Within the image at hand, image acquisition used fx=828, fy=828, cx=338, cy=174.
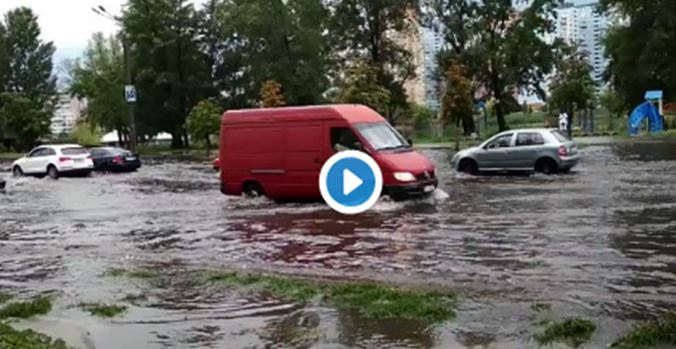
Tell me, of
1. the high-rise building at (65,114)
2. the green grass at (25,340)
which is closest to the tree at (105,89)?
the high-rise building at (65,114)

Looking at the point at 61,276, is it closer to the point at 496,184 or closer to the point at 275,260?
the point at 275,260

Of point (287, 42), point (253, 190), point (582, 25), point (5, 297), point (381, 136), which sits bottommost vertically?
point (5, 297)

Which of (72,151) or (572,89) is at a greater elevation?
(572,89)

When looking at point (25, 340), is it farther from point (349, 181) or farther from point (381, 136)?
point (381, 136)

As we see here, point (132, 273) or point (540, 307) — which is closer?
point (540, 307)

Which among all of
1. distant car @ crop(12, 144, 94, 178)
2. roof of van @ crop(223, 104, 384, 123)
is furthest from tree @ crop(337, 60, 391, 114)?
roof of van @ crop(223, 104, 384, 123)

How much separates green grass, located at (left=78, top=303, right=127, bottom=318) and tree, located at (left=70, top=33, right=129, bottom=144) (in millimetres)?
72312

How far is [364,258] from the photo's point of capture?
11578mm

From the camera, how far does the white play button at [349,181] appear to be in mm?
12422

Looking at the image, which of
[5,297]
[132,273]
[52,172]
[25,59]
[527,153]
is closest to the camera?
[5,297]

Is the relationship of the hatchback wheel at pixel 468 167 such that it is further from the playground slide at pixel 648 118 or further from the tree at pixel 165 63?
the tree at pixel 165 63

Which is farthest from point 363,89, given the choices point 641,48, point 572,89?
point 641,48

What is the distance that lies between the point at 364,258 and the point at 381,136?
763cm

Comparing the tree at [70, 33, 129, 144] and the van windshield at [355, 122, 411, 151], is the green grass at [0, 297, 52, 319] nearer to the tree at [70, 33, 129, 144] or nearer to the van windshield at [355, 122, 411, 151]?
the van windshield at [355, 122, 411, 151]
